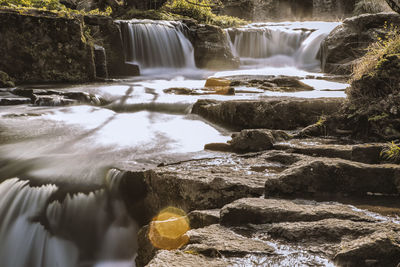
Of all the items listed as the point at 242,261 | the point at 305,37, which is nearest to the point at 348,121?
the point at 242,261

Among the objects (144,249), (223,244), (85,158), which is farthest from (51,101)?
(223,244)

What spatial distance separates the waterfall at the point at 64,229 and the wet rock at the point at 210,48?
11.9 meters

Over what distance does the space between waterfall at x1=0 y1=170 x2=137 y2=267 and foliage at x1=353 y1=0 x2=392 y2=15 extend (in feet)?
81.6

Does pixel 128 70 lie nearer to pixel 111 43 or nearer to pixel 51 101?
pixel 111 43

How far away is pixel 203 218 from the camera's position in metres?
2.21

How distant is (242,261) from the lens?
1.53 meters

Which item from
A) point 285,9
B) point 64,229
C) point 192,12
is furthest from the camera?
point 285,9

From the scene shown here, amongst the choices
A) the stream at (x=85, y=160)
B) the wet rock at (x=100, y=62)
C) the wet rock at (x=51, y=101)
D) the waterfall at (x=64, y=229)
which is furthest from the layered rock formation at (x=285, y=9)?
the waterfall at (x=64, y=229)

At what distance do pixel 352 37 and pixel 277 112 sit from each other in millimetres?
8887

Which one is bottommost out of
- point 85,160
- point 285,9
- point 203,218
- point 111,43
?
point 85,160

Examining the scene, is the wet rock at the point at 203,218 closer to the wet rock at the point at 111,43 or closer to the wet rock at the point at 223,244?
the wet rock at the point at 223,244

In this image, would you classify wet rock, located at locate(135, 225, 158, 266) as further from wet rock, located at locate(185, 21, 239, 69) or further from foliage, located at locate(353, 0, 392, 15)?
foliage, located at locate(353, 0, 392, 15)

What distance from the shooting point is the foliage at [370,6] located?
21734 mm

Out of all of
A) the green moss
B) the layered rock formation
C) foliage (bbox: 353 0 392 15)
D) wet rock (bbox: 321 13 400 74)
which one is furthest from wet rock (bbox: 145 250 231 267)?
the layered rock formation
